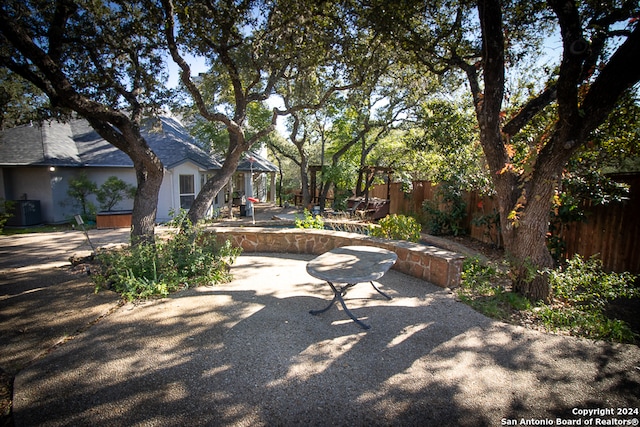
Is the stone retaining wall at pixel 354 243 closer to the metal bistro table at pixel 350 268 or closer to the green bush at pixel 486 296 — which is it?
the green bush at pixel 486 296

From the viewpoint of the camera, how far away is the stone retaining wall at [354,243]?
16.3 feet

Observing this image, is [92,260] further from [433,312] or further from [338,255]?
[433,312]

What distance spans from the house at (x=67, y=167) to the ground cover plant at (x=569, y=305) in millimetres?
9834

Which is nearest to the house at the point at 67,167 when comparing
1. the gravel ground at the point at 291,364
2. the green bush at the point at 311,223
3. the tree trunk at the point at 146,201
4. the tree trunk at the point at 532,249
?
the green bush at the point at 311,223

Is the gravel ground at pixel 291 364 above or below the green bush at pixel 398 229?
below

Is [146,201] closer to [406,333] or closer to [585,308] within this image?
[406,333]

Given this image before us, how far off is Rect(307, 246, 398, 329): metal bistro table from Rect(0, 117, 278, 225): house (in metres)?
8.56

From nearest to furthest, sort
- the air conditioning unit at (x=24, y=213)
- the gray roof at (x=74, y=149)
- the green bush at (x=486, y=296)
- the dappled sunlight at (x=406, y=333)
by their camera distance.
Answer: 1. the dappled sunlight at (x=406, y=333)
2. the green bush at (x=486, y=296)
3. the air conditioning unit at (x=24, y=213)
4. the gray roof at (x=74, y=149)

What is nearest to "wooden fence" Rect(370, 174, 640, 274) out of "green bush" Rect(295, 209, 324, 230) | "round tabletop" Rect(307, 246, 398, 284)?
"round tabletop" Rect(307, 246, 398, 284)

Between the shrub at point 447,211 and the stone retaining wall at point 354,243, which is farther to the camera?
the shrub at point 447,211

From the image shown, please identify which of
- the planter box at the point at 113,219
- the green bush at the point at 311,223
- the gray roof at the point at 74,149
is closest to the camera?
the green bush at the point at 311,223

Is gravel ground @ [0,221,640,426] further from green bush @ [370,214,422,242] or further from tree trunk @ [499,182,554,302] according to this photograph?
green bush @ [370,214,422,242]

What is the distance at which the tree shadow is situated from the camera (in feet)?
7.70

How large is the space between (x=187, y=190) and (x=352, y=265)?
1299 cm
